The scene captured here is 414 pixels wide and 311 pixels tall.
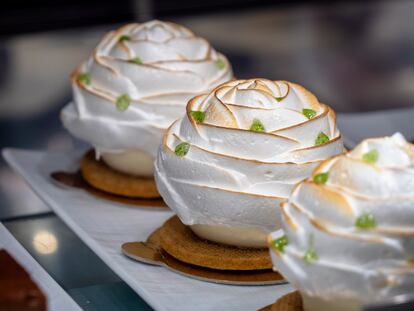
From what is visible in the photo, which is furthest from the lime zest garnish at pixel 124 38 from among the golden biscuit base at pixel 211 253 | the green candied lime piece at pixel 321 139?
the green candied lime piece at pixel 321 139

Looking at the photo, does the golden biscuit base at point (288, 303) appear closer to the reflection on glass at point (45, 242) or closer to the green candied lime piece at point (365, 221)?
the green candied lime piece at point (365, 221)

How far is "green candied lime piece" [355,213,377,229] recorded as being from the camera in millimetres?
2375

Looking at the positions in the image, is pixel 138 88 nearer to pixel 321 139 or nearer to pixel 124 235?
pixel 124 235

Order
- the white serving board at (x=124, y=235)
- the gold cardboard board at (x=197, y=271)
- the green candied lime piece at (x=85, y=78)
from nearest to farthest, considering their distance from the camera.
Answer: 1. the white serving board at (x=124, y=235)
2. the gold cardboard board at (x=197, y=271)
3. the green candied lime piece at (x=85, y=78)

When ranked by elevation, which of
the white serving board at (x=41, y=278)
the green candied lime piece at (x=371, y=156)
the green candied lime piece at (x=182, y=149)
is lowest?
the white serving board at (x=41, y=278)

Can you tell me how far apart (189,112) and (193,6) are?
9.29ft

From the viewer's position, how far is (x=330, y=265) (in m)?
2.39

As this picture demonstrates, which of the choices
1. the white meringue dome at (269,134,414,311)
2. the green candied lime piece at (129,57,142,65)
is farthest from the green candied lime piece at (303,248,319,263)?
the green candied lime piece at (129,57,142,65)

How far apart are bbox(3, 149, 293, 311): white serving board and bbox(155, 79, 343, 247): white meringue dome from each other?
6.7 inches

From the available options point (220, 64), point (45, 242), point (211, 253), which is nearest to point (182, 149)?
point (211, 253)

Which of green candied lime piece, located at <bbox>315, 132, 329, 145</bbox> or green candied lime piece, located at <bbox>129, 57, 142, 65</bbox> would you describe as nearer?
green candied lime piece, located at <bbox>315, 132, 329, 145</bbox>

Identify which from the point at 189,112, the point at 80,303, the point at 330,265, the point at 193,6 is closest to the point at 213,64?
the point at 189,112

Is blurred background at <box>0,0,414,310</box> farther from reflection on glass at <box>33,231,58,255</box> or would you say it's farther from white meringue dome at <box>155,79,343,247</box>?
white meringue dome at <box>155,79,343,247</box>

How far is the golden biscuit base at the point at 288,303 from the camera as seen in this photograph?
2643 mm
